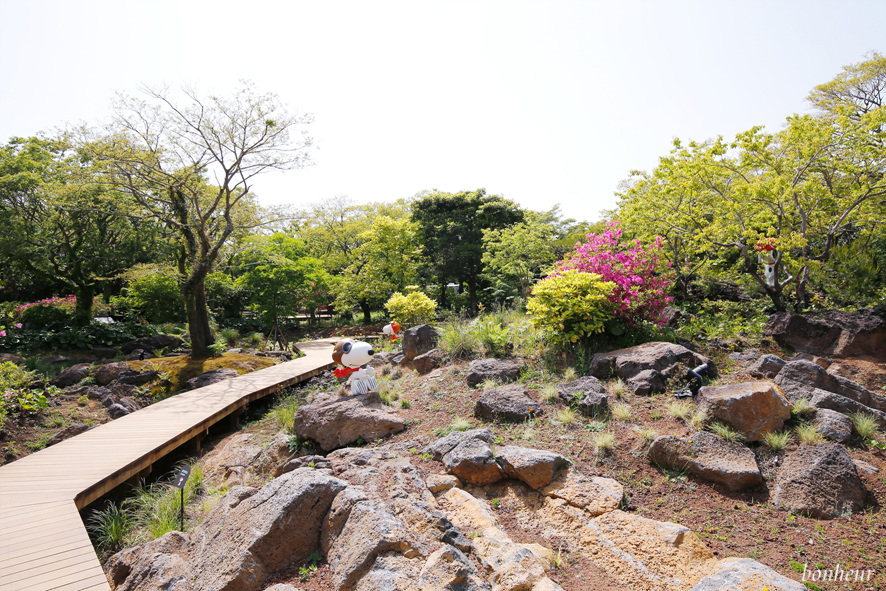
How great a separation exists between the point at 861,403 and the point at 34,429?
459 inches

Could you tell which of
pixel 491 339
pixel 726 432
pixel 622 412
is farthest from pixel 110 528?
pixel 726 432

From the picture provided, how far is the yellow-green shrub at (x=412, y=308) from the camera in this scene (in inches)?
469

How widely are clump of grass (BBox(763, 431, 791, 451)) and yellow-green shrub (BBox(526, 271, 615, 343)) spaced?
2.66 metres

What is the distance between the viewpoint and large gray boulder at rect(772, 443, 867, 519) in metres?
3.18

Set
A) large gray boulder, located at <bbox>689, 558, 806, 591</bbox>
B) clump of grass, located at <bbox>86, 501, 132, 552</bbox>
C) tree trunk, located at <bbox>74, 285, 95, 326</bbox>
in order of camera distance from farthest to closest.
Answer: tree trunk, located at <bbox>74, 285, 95, 326</bbox>
clump of grass, located at <bbox>86, 501, 132, 552</bbox>
large gray boulder, located at <bbox>689, 558, 806, 591</bbox>

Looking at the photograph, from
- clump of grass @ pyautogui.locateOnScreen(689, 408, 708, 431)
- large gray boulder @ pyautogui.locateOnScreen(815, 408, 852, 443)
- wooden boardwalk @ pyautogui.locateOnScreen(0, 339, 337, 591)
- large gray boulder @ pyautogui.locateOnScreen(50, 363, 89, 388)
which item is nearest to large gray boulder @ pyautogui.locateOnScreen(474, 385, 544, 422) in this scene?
clump of grass @ pyautogui.locateOnScreen(689, 408, 708, 431)

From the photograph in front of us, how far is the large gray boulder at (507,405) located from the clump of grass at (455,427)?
27 cm

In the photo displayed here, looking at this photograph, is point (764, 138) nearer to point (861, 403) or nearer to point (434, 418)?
point (861, 403)

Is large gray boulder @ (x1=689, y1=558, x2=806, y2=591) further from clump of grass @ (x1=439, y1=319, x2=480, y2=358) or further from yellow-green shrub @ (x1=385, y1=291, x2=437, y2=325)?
yellow-green shrub @ (x1=385, y1=291, x2=437, y2=325)

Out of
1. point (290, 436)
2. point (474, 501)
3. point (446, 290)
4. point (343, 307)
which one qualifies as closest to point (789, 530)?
point (474, 501)

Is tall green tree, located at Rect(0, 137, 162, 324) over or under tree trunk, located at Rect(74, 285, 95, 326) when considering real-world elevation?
over

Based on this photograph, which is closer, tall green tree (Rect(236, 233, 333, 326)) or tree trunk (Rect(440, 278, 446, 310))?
tall green tree (Rect(236, 233, 333, 326))

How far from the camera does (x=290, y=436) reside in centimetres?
601

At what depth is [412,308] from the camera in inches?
467
